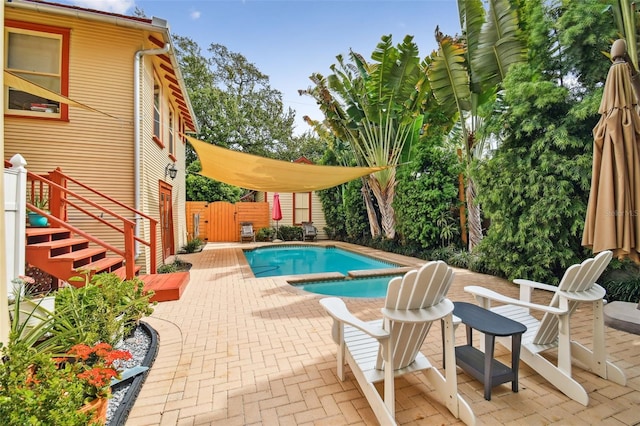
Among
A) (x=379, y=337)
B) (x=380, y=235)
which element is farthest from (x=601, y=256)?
(x=380, y=235)

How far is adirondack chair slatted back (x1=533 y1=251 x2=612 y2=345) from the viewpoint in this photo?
7.66 ft

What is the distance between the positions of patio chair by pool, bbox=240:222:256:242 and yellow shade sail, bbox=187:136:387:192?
596 cm

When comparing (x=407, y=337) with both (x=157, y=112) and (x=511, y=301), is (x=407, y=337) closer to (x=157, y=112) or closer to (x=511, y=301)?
(x=511, y=301)

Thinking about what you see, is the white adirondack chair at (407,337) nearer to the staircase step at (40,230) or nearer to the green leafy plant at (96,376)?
the green leafy plant at (96,376)

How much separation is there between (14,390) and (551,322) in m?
3.41

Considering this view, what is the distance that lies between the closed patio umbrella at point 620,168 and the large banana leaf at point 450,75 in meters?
4.77

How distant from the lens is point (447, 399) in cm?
207

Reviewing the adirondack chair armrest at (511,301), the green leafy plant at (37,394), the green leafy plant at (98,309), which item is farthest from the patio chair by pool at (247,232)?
the green leafy plant at (37,394)

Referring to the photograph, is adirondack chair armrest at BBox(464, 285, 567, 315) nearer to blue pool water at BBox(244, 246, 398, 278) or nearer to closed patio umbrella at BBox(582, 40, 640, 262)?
closed patio umbrella at BBox(582, 40, 640, 262)

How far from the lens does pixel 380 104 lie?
8.76 metres

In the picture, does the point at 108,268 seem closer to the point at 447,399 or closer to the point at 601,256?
the point at 447,399

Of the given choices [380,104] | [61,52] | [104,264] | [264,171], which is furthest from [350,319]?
[380,104]

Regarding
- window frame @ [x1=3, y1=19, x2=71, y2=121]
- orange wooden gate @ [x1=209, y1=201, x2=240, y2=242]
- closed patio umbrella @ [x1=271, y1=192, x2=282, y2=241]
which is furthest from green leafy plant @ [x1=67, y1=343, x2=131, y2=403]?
orange wooden gate @ [x1=209, y1=201, x2=240, y2=242]

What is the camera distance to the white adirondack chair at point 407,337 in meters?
1.83
